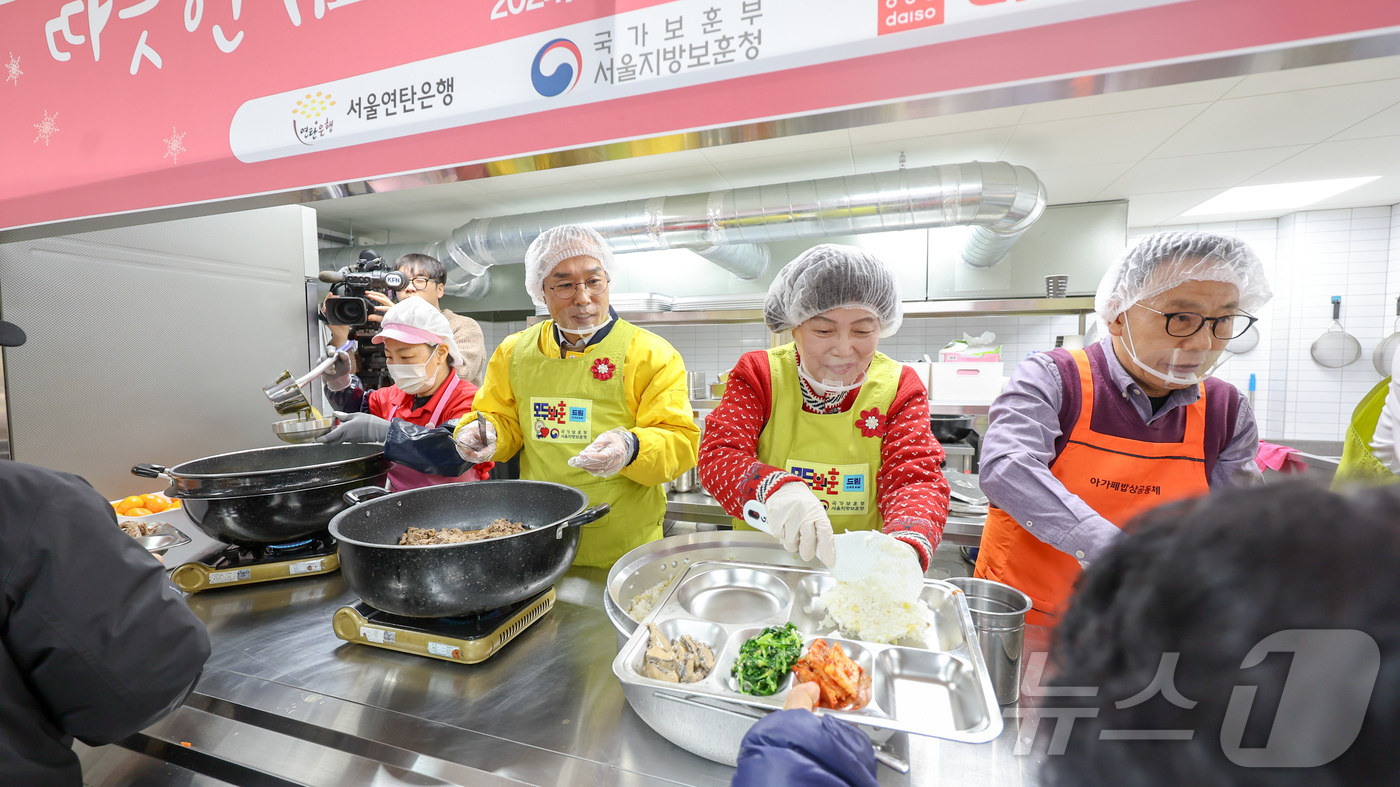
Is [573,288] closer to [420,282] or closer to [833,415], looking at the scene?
[833,415]

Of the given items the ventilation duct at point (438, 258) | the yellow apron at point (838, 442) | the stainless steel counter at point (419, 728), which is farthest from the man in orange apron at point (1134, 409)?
the ventilation duct at point (438, 258)

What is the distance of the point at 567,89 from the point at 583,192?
15.5ft

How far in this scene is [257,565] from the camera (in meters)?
1.42

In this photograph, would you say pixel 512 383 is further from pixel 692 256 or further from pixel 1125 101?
pixel 692 256

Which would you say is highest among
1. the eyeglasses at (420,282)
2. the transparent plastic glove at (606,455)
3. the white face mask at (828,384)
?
the eyeglasses at (420,282)

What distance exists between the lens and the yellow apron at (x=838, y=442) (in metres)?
1.67

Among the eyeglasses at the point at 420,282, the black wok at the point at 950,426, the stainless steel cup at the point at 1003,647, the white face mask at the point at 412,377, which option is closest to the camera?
the stainless steel cup at the point at 1003,647

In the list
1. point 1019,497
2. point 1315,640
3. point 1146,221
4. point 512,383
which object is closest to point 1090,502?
point 1019,497

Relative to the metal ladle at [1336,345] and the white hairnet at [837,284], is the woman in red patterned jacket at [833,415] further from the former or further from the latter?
the metal ladle at [1336,345]

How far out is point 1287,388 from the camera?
6027 mm

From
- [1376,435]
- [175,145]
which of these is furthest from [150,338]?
[1376,435]

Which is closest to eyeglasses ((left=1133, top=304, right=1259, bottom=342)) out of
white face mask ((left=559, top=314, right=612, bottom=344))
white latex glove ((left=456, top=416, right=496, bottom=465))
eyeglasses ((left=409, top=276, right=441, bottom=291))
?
white face mask ((left=559, top=314, right=612, bottom=344))

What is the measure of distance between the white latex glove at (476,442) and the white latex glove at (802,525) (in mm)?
959

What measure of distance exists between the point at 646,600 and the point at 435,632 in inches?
16.6
